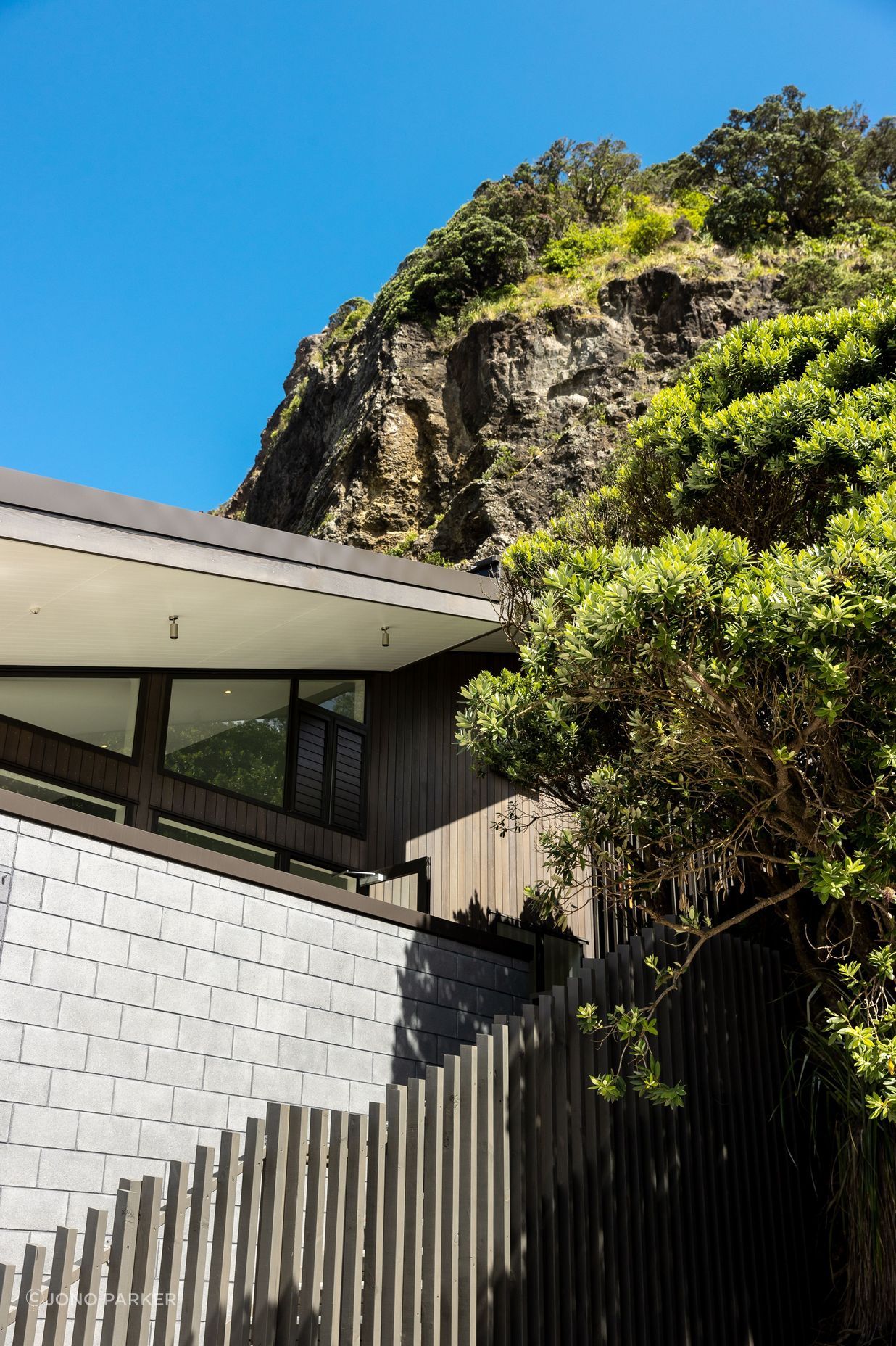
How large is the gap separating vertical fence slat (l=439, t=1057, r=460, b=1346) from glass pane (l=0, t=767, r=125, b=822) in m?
3.72

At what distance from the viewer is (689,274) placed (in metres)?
23.6

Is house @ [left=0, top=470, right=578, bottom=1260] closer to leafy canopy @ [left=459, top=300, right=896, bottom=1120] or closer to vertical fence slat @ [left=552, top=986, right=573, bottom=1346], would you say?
A: leafy canopy @ [left=459, top=300, right=896, bottom=1120]

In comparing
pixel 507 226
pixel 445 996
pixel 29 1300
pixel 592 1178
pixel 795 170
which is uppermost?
pixel 795 170

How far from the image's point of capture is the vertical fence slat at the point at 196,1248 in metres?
3.88

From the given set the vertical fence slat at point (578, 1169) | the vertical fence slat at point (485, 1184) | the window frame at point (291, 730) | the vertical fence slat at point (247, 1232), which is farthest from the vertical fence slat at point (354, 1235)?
the window frame at point (291, 730)

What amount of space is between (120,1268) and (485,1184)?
191 centimetres

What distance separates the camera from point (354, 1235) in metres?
4.42

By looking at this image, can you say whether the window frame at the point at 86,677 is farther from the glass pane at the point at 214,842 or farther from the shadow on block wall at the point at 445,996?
the shadow on block wall at the point at 445,996

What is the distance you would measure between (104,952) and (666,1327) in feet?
12.0

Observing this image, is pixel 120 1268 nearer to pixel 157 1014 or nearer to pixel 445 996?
pixel 157 1014

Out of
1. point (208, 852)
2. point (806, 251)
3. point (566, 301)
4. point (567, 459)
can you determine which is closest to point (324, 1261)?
point (208, 852)

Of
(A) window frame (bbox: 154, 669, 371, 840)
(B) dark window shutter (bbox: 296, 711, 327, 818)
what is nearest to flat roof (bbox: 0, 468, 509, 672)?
(A) window frame (bbox: 154, 669, 371, 840)

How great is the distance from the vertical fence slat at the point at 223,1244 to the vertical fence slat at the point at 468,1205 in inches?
47.9

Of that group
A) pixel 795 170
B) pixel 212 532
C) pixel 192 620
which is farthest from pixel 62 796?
pixel 795 170
